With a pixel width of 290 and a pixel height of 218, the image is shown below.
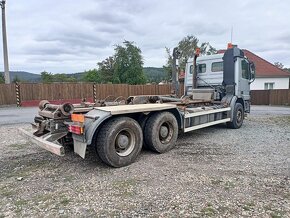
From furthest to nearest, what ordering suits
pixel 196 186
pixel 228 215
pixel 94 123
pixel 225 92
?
pixel 225 92 < pixel 94 123 < pixel 196 186 < pixel 228 215

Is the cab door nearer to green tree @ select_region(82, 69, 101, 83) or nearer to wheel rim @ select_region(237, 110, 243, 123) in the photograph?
wheel rim @ select_region(237, 110, 243, 123)

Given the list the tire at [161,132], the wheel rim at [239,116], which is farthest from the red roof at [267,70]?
the tire at [161,132]

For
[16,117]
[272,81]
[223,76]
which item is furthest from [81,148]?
[272,81]

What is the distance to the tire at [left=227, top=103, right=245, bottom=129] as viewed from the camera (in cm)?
851

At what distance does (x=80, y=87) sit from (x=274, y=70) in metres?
22.5

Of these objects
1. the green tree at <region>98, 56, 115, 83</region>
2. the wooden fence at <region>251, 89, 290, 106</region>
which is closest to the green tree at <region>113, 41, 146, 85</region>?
the green tree at <region>98, 56, 115, 83</region>

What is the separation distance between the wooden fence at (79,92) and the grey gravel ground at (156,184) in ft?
51.9

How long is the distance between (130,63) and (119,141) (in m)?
36.8

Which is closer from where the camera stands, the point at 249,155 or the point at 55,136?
the point at 55,136

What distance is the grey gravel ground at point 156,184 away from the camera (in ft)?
10.3

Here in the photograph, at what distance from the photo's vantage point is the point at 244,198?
3396 millimetres

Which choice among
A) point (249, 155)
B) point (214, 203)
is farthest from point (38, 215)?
point (249, 155)

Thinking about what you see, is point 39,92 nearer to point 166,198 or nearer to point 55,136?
point 55,136

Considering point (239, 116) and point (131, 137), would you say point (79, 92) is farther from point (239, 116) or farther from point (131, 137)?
point (131, 137)
